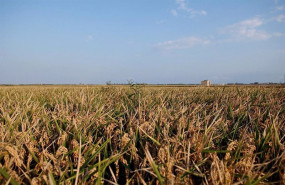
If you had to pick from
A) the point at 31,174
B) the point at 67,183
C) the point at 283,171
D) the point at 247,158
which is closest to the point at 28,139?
the point at 31,174

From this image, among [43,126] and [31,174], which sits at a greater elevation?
[43,126]

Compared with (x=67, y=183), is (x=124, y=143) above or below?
above

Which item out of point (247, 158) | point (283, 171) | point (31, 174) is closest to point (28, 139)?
point (31, 174)

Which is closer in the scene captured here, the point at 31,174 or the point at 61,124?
the point at 31,174

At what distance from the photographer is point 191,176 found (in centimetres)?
102

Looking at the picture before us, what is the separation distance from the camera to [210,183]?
948 millimetres

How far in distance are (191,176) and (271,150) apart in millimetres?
575

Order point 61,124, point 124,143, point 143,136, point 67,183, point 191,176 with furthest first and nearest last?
1. point 61,124
2. point 143,136
3. point 124,143
4. point 191,176
5. point 67,183

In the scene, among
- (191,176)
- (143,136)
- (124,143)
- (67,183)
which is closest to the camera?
(67,183)

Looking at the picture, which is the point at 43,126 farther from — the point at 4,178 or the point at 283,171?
the point at 283,171

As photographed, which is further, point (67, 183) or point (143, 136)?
point (143, 136)

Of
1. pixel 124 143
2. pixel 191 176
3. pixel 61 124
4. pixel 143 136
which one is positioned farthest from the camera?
pixel 61 124

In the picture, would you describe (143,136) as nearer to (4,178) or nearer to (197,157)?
(197,157)

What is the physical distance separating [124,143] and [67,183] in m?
0.38
